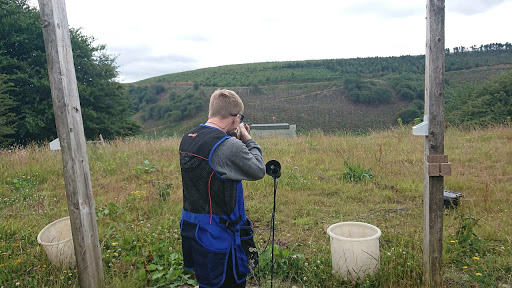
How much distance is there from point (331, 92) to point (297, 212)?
47.4 meters

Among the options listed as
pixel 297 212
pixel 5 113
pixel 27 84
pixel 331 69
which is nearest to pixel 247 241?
pixel 297 212

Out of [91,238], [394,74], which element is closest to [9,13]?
[91,238]

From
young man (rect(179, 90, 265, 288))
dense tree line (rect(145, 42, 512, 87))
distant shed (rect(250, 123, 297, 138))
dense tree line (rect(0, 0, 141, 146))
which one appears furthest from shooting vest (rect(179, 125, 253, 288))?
dense tree line (rect(145, 42, 512, 87))

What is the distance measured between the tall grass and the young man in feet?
3.90

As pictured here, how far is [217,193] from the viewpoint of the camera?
7.33 feet

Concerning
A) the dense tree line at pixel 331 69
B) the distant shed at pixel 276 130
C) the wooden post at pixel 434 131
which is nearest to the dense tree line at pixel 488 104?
the distant shed at pixel 276 130

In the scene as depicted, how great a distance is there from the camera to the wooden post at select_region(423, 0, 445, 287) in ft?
8.69

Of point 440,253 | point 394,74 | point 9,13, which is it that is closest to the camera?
point 440,253

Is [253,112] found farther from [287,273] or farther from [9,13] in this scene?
[287,273]

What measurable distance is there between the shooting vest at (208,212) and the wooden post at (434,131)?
1691 millimetres

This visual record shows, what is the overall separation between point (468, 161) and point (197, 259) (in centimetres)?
791

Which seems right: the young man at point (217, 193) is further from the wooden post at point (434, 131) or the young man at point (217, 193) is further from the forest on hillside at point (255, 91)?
the forest on hillside at point (255, 91)

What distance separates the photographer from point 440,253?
2.90 meters

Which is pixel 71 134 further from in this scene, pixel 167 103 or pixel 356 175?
pixel 167 103
